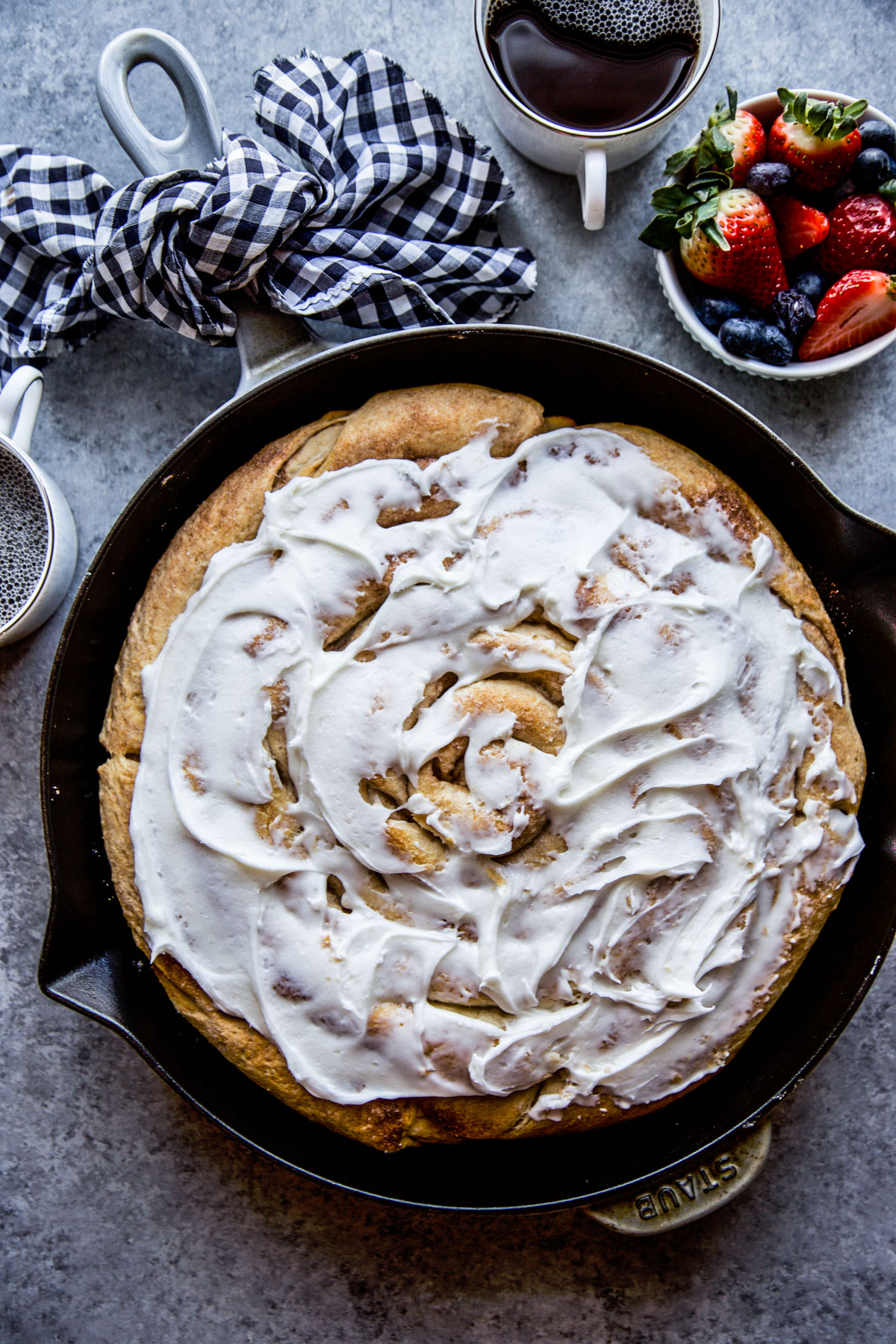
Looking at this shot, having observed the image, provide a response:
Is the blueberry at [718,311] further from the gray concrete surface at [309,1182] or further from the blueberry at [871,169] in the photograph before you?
the blueberry at [871,169]

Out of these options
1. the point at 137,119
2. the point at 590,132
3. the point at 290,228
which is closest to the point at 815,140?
the point at 590,132

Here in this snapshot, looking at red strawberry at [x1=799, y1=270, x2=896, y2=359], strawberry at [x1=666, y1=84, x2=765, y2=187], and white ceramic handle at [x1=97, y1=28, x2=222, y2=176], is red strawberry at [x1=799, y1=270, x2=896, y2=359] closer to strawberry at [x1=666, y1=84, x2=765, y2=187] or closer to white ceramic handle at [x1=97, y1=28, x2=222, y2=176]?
strawberry at [x1=666, y1=84, x2=765, y2=187]

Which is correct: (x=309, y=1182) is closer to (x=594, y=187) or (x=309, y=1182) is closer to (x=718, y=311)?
(x=718, y=311)

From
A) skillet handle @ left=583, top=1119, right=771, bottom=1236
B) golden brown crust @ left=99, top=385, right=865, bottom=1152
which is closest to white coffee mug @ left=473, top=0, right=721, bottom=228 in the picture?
golden brown crust @ left=99, top=385, right=865, bottom=1152

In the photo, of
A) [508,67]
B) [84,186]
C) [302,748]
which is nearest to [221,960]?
[302,748]

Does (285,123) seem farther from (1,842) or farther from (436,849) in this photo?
(1,842)

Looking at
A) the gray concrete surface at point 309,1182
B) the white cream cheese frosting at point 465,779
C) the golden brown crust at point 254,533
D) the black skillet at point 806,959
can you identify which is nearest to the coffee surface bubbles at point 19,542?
the gray concrete surface at point 309,1182
